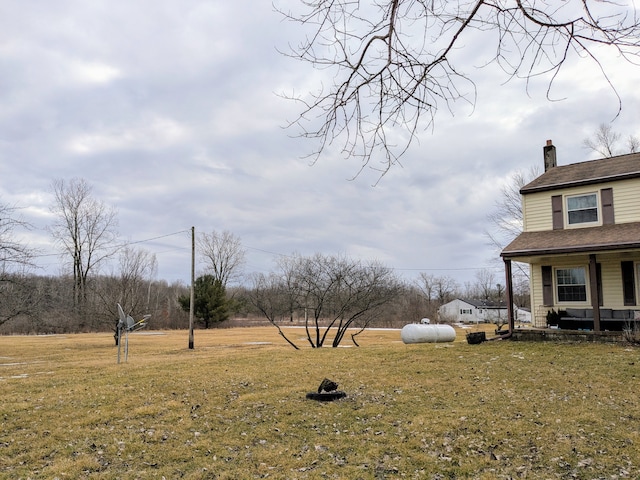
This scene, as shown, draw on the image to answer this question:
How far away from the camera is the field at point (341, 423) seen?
193 inches

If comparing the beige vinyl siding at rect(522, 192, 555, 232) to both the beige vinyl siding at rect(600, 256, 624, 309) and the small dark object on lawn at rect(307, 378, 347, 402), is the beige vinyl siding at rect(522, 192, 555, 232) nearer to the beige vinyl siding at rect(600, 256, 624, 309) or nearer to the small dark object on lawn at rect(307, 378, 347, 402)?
the beige vinyl siding at rect(600, 256, 624, 309)

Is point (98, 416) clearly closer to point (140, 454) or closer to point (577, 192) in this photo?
point (140, 454)

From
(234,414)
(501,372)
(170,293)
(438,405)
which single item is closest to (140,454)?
(234,414)

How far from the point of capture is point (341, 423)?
6539mm

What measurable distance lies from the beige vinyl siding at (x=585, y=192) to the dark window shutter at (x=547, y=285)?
1.45m

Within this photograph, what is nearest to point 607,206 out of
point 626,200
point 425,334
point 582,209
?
point 626,200

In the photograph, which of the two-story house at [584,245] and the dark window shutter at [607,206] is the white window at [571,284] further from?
the dark window shutter at [607,206]

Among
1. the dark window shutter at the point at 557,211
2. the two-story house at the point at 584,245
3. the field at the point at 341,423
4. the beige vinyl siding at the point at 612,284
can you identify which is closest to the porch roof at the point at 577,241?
the two-story house at the point at 584,245

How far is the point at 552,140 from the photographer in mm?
18719

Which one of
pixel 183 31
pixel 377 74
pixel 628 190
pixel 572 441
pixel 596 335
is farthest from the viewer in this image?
pixel 628 190

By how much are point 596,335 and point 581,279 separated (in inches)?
103

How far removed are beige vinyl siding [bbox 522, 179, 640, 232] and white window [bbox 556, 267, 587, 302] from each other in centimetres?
163

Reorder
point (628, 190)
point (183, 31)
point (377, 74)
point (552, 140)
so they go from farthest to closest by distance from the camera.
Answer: point (552, 140) < point (628, 190) < point (183, 31) < point (377, 74)

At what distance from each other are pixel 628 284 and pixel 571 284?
5.48 ft
